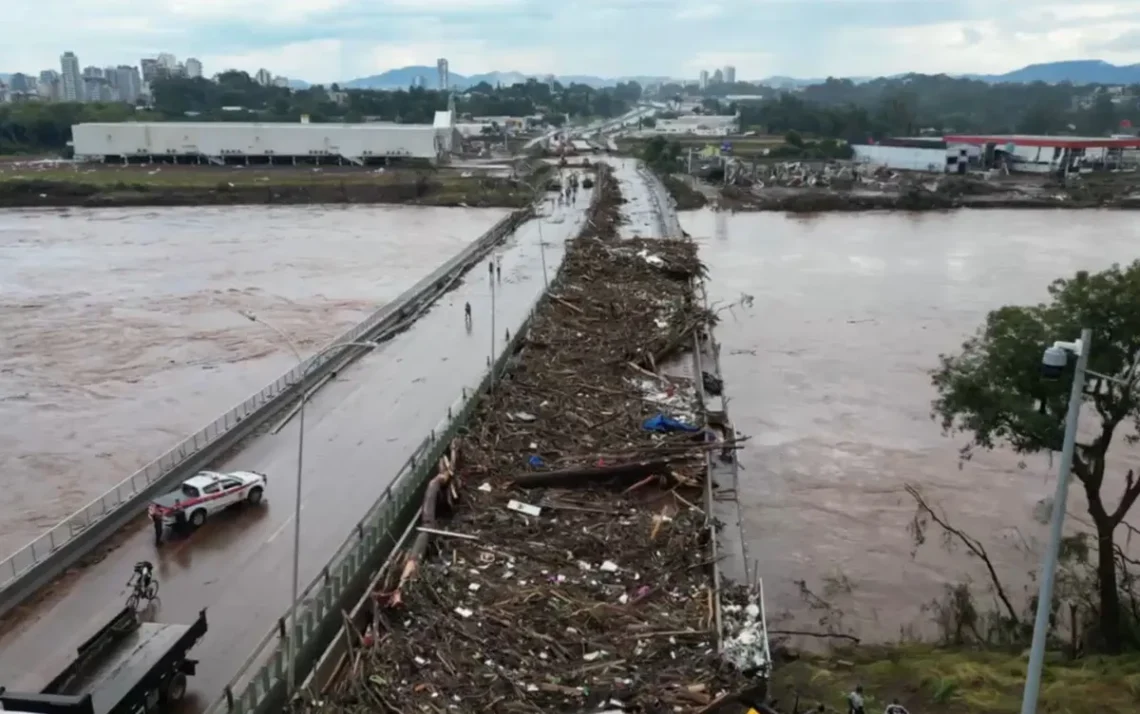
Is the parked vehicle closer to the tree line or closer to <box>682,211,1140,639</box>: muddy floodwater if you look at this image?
<box>682,211,1140,639</box>: muddy floodwater

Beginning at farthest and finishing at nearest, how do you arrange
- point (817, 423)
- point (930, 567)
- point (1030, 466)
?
1. point (817, 423)
2. point (1030, 466)
3. point (930, 567)

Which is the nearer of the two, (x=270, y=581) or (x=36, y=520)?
(x=270, y=581)

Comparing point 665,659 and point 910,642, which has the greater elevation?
point 665,659

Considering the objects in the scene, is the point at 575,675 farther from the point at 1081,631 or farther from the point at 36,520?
the point at 36,520

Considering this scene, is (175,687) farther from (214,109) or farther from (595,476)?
(214,109)

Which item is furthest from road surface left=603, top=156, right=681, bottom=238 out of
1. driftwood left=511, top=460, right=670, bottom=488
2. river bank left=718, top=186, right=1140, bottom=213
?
driftwood left=511, top=460, right=670, bottom=488

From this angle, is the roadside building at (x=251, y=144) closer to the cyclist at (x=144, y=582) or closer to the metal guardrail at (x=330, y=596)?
the metal guardrail at (x=330, y=596)

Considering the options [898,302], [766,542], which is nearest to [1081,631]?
[766,542]
